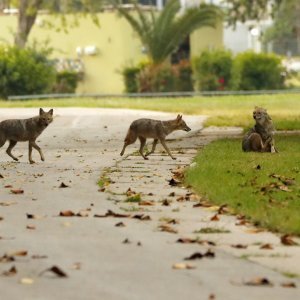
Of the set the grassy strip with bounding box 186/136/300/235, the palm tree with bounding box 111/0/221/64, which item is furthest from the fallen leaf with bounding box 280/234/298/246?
the palm tree with bounding box 111/0/221/64

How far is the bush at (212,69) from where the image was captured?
5175cm

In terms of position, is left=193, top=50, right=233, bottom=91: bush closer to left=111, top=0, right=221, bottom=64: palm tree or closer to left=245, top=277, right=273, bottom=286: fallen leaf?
left=111, top=0, right=221, bottom=64: palm tree

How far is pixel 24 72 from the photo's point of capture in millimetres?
47688

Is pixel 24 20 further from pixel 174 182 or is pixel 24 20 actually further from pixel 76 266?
pixel 76 266

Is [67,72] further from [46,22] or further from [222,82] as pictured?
[222,82]

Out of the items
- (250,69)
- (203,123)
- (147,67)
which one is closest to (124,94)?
(147,67)

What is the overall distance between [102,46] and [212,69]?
6.71 m

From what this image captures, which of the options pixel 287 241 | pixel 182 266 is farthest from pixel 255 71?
pixel 182 266

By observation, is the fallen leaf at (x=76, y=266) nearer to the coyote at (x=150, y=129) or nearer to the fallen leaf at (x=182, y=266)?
the fallen leaf at (x=182, y=266)

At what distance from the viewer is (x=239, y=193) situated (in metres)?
13.8

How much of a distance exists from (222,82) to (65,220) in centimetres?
4114

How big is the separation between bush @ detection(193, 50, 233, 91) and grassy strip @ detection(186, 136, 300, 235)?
101ft

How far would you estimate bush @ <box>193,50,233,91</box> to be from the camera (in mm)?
51750

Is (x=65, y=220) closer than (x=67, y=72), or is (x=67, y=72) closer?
(x=65, y=220)
